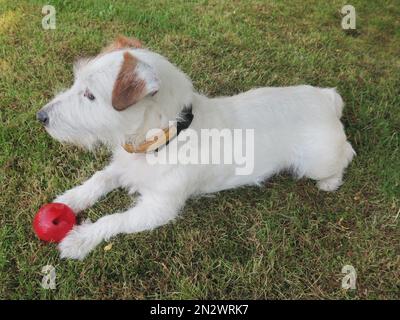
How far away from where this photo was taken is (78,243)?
381 cm

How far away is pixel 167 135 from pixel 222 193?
112 cm

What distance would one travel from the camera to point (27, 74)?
212 inches

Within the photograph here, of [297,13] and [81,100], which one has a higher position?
[81,100]

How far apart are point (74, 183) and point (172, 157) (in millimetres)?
1107

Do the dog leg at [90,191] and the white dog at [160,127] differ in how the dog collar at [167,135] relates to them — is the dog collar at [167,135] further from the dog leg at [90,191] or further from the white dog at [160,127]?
the dog leg at [90,191]

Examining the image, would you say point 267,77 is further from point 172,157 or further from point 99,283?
point 99,283

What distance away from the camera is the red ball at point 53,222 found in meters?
3.81

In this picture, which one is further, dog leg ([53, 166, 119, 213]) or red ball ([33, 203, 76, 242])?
dog leg ([53, 166, 119, 213])

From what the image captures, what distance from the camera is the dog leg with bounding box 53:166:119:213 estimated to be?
415cm

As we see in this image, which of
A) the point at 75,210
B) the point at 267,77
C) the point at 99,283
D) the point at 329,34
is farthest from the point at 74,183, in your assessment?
the point at 329,34

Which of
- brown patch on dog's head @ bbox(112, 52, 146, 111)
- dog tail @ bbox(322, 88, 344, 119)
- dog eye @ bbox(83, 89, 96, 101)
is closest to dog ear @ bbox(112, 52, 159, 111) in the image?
brown patch on dog's head @ bbox(112, 52, 146, 111)

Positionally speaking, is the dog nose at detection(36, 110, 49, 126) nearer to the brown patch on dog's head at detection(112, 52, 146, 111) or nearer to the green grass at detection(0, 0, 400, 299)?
the brown patch on dog's head at detection(112, 52, 146, 111)
